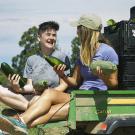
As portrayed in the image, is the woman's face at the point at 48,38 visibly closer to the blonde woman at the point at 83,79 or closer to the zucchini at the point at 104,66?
the blonde woman at the point at 83,79

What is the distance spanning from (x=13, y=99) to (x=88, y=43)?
1170mm

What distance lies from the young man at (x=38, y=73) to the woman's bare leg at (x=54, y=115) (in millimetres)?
502

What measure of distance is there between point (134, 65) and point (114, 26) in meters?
0.74

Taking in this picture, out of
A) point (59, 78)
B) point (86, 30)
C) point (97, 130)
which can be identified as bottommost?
point (97, 130)

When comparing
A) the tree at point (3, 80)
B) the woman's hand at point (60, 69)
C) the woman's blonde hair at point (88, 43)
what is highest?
the woman's blonde hair at point (88, 43)

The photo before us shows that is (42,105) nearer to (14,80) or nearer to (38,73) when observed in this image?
(14,80)

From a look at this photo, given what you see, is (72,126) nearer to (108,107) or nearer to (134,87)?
(108,107)

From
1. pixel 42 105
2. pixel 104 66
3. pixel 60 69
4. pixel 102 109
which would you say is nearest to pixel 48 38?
pixel 60 69

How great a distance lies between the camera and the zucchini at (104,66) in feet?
18.3

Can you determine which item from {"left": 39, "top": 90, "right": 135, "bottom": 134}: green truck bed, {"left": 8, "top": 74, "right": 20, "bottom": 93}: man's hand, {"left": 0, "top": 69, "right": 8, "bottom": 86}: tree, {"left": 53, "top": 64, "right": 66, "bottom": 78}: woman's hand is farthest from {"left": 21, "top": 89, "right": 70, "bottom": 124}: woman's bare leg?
{"left": 0, "top": 69, "right": 8, "bottom": 86}: tree

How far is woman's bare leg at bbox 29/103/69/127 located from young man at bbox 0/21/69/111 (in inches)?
19.7

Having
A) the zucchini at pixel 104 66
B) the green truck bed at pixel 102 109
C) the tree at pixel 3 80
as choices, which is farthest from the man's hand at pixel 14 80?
the zucchini at pixel 104 66

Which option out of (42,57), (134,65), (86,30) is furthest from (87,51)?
(42,57)

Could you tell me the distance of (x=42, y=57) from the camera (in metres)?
6.94
